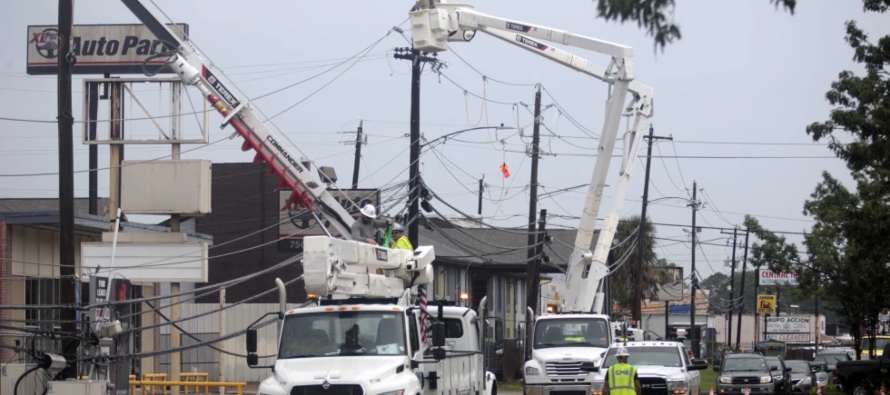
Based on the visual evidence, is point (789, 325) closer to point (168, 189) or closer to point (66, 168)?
point (168, 189)

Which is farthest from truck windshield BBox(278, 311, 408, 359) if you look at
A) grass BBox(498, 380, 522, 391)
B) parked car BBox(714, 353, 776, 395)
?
grass BBox(498, 380, 522, 391)

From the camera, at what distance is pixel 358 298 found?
52.7 feet

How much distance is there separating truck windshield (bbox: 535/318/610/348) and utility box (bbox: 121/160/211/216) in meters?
8.45

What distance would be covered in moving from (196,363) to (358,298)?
2130cm

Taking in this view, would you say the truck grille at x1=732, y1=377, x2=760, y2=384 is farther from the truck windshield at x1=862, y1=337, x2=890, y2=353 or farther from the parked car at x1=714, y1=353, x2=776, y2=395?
the truck windshield at x1=862, y1=337, x2=890, y2=353

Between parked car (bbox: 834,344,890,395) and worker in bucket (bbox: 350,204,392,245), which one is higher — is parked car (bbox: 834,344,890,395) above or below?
below

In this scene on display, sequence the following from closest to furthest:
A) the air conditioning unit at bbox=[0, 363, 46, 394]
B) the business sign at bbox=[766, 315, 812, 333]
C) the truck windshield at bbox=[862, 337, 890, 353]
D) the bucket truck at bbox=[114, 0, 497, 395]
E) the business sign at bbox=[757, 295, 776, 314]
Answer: the bucket truck at bbox=[114, 0, 497, 395] < the air conditioning unit at bbox=[0, 363, 46, 394] < the truck windshield at bbox=[862, 337, 890, 353] < the business sign at bbox=[757, 295, 776, 314] < the business sign at bbox=[766, 315, 812, 333]

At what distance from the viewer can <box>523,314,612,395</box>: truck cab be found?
82.6ft

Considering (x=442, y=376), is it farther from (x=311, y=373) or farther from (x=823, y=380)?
(x=823, y=380)

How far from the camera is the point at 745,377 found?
3122 centimetres

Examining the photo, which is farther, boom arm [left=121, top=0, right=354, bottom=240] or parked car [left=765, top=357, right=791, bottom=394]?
parked car [left=765, top=357, right=791, bottom=394]

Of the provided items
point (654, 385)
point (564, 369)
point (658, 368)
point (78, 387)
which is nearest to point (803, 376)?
point (564, 369)

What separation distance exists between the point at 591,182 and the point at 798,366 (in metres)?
11.9

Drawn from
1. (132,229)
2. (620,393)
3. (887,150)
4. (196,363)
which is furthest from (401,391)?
(196,363)
